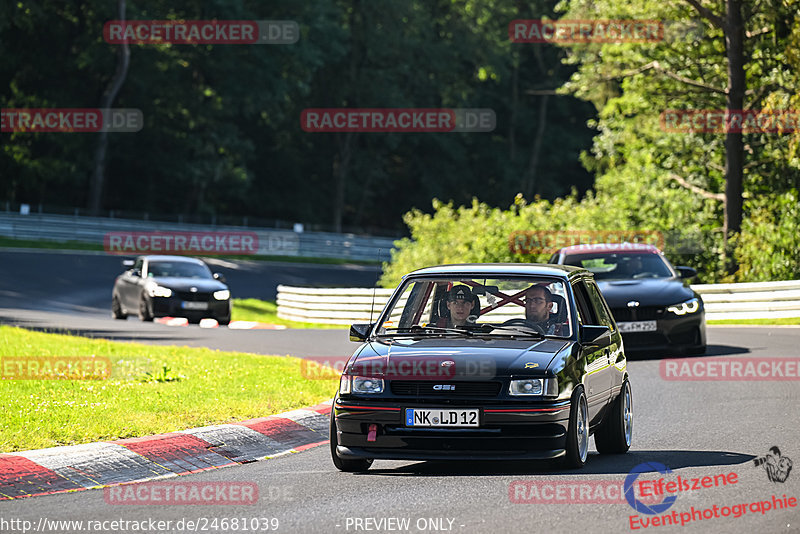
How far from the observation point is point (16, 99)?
2405 inches

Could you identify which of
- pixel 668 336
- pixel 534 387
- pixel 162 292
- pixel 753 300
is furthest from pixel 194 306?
pixel 534 387

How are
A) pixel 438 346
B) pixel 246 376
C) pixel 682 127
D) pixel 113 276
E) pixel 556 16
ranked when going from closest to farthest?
1. pixel 438 346
2. pixel 246 376
3. pixel 682 127
4. pixel 113 276
5. pixel 556 16

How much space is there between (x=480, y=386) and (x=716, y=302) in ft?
59.2

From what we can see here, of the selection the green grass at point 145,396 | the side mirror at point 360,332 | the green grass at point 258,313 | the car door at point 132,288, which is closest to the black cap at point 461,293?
the side mirror at point 360,332

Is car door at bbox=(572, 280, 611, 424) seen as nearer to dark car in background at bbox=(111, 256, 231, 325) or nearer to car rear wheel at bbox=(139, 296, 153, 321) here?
dark car in background at bbox=(111, 256, 231, 325)

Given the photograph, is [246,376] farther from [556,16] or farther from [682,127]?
[556,16]

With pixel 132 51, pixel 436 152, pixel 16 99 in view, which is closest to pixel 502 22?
pixel 436 152

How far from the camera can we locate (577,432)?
28.5 feet

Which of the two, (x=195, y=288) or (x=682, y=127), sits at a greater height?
(x=682, y=127)

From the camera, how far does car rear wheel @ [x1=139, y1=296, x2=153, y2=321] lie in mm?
27891

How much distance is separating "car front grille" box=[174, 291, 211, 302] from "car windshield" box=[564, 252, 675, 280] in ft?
36.1

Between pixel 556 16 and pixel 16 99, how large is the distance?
109 feet

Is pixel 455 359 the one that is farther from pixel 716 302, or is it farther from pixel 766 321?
Result: pixel 716 302

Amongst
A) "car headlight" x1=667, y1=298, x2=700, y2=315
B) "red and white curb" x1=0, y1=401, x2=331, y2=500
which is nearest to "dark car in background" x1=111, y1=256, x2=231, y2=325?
"car headlight" x1=667, y1=298, x2=700, y2=315
